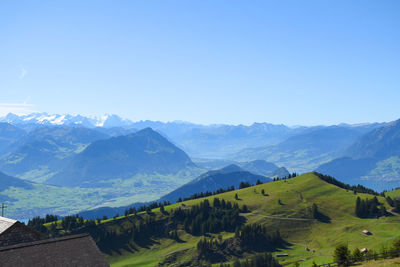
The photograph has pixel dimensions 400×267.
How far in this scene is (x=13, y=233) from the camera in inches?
2351

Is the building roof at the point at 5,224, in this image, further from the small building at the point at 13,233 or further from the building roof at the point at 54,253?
the building roof at the point at 54,253

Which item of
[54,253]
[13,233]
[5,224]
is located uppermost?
[5,224]

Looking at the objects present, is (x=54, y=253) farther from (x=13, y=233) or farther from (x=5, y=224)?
(x=5, y=224)

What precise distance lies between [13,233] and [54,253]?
16.2 metres

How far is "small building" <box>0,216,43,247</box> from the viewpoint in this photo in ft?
192

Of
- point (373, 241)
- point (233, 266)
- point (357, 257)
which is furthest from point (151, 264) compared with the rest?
point (357, 257)

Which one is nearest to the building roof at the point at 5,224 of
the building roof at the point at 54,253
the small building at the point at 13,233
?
the small building at the point at 13,233

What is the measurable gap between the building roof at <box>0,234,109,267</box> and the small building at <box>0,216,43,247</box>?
1311 cm

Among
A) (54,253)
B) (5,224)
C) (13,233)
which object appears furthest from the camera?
(5,224)

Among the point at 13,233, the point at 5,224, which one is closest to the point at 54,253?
the point at 13,233

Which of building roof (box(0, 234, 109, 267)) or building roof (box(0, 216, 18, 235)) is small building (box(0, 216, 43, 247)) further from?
building roof (box(0, 234, 109, 267))

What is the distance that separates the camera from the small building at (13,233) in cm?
5853

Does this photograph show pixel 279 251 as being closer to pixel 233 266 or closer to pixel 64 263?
pixel 233 266

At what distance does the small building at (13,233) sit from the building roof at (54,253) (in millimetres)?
13112
